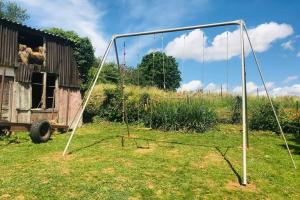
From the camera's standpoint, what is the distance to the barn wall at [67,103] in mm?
20172

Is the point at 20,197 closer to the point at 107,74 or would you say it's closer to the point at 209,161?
the point at 209,161

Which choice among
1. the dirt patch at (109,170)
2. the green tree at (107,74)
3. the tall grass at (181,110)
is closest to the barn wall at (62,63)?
the tall grass at (181,110)

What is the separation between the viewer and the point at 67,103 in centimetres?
2050

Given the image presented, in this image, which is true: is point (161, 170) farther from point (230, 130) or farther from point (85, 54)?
point (85, 54)

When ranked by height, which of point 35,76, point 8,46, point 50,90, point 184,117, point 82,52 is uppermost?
point 82,52

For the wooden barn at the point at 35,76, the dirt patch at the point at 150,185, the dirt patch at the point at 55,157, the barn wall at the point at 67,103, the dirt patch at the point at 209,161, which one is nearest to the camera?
the dirt patch at the point at 150,185

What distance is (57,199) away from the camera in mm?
6879

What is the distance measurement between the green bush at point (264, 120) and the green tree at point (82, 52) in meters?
29.2

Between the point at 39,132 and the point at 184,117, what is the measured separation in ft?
28.9

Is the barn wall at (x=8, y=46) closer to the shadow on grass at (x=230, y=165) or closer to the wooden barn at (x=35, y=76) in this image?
the wooden barn at (x=35, y=76)

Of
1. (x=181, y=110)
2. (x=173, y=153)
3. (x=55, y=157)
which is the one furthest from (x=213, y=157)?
(x=181, y=110)

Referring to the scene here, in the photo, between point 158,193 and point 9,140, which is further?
point 9,140

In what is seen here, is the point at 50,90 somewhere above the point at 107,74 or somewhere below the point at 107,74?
below

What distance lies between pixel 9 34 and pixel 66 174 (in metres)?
11.3
